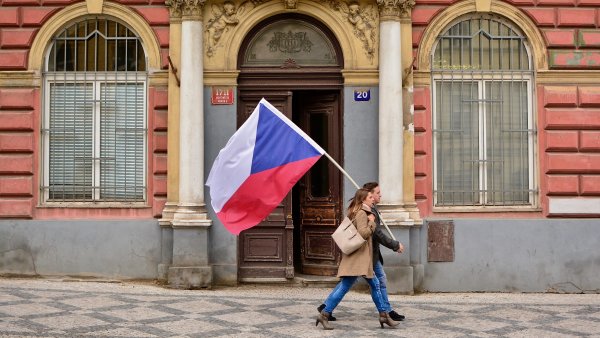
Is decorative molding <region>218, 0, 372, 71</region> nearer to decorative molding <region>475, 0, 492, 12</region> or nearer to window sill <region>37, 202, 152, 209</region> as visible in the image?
decorative molding <region>475, 0, 492, 12</region>

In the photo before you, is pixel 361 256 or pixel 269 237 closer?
pixel 361 256

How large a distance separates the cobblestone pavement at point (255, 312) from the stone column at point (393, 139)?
1.87ft

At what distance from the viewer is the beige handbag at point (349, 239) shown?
962 centimetres

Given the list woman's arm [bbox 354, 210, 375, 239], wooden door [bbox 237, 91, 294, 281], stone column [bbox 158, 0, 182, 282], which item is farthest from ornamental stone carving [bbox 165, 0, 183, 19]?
woman's arm [bbox 354, 210, 375, 239]

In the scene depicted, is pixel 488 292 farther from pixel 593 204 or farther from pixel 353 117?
pixel 353 117

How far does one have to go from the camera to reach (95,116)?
13.4 meters

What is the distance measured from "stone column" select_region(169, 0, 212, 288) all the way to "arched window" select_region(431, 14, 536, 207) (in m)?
3.64

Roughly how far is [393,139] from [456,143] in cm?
118

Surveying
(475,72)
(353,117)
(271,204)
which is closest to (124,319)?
(271,204)

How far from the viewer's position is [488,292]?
13.0 m

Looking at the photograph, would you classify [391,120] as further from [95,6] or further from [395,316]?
[95,6]

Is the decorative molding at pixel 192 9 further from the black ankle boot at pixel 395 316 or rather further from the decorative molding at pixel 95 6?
the black ankle boot at pixel 395 316

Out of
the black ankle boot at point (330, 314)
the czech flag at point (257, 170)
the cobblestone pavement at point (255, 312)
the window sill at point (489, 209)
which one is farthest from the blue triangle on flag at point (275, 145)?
the window sill at point (489, 209)

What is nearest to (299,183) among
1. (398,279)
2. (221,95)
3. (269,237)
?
(269,237)
